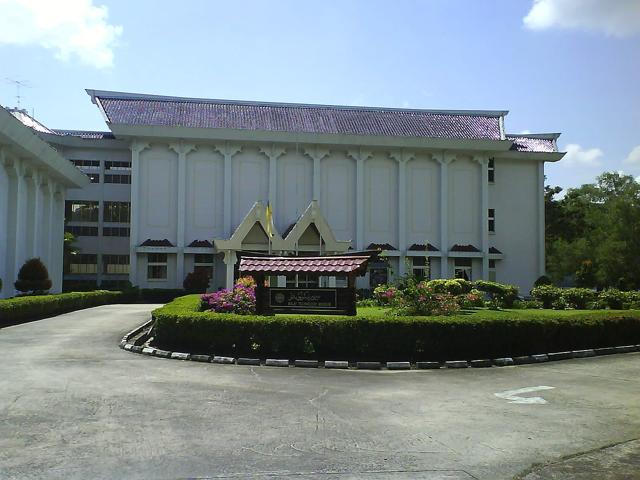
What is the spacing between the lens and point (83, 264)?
42.6m

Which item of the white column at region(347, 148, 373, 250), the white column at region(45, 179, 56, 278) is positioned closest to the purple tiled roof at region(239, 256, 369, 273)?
the white column at region(45, 179, 56, 278)

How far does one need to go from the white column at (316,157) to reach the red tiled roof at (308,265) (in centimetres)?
2553

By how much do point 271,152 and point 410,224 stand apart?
10915mm

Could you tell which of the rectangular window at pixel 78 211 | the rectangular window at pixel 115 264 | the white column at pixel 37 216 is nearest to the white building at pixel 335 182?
the rectangular window at pixel 115 264

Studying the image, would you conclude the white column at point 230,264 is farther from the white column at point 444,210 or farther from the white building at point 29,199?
the white column at point 444,210

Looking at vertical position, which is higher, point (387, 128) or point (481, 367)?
point (387, 128)

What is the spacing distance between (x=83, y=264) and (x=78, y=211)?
3.83 metres

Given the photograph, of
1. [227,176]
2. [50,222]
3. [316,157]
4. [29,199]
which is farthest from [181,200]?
[29,199]

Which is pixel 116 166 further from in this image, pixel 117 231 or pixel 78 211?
pixel 117 231

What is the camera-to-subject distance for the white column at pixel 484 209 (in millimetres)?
42406

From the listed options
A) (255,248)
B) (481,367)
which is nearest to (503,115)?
(255,248)

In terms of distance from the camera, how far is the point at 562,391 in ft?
33.1

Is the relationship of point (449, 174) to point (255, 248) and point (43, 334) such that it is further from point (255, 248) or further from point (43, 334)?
point (43, 334)

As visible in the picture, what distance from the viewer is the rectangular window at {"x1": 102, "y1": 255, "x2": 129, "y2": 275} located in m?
42.3
